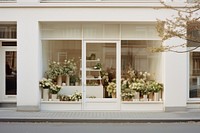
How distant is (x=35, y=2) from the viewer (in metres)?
16.1

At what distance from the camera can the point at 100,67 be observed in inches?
669

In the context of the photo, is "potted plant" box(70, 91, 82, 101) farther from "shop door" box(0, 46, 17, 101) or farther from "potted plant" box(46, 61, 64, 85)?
"shop door" box(0, 46, 17, 101)

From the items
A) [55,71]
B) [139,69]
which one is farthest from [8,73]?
[139,69]

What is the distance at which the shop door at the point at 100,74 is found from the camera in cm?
1669

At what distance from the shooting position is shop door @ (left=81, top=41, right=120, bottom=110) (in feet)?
54.7

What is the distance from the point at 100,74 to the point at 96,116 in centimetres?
246

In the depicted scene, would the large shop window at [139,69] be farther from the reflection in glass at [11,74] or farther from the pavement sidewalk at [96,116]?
the reflection in glass at [11,74]

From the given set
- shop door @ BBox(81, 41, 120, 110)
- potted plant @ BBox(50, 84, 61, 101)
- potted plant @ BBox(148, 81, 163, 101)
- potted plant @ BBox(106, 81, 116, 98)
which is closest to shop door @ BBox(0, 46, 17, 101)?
potted plant @ BBox(50, 84, 61, 101)

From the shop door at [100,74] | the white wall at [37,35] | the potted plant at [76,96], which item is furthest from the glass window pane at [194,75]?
the potted plant at [76,96]

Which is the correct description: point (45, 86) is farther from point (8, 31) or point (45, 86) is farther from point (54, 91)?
point (8, 31)
